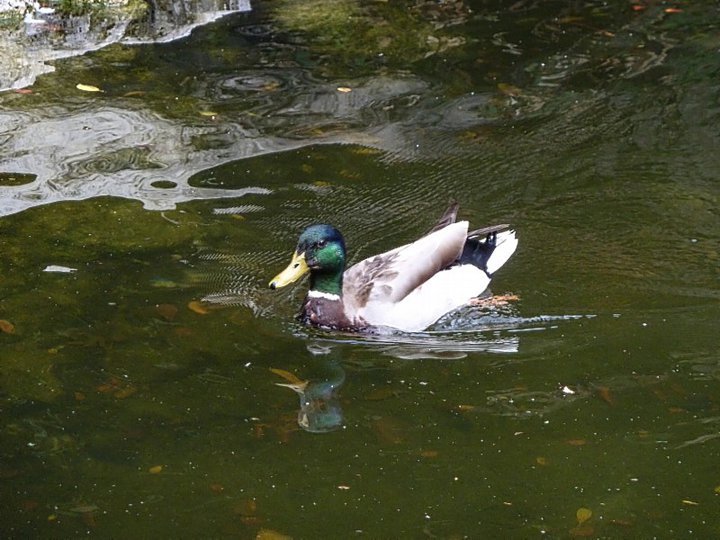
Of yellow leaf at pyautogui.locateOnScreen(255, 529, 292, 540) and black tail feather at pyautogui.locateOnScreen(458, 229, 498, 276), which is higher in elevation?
yellow leaf at pyautogui.locateOnScreen(255, 529, 292, 540)

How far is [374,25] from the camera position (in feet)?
40.7

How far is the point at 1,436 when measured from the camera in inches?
234

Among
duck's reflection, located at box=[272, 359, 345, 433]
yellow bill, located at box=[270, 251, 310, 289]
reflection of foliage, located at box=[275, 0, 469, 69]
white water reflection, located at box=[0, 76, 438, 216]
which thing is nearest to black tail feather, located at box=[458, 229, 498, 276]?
yellow bill, located at box=[270, 251, 310, 289]

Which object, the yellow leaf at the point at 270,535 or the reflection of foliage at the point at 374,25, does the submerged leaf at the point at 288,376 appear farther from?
the reflection of foliage at the point at 374,25

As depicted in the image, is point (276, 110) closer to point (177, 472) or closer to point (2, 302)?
point (2, 302)

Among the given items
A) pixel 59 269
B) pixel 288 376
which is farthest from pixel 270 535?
pixel 59 269

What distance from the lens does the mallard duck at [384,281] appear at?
7.54 meters

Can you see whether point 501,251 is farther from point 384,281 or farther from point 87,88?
point 87,88

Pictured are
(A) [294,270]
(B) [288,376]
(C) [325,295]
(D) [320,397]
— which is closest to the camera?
(D) [320,397]

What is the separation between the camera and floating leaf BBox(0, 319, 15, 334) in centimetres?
694

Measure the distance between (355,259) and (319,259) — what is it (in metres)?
0.86

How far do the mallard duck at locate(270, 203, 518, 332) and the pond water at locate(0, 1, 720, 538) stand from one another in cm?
17

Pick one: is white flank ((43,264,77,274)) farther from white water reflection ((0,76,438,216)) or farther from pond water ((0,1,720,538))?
white water reflection ((0,76,438,216))

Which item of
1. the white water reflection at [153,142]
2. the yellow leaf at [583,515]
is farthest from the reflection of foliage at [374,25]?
Result: the yellow leaf at [583,515]
